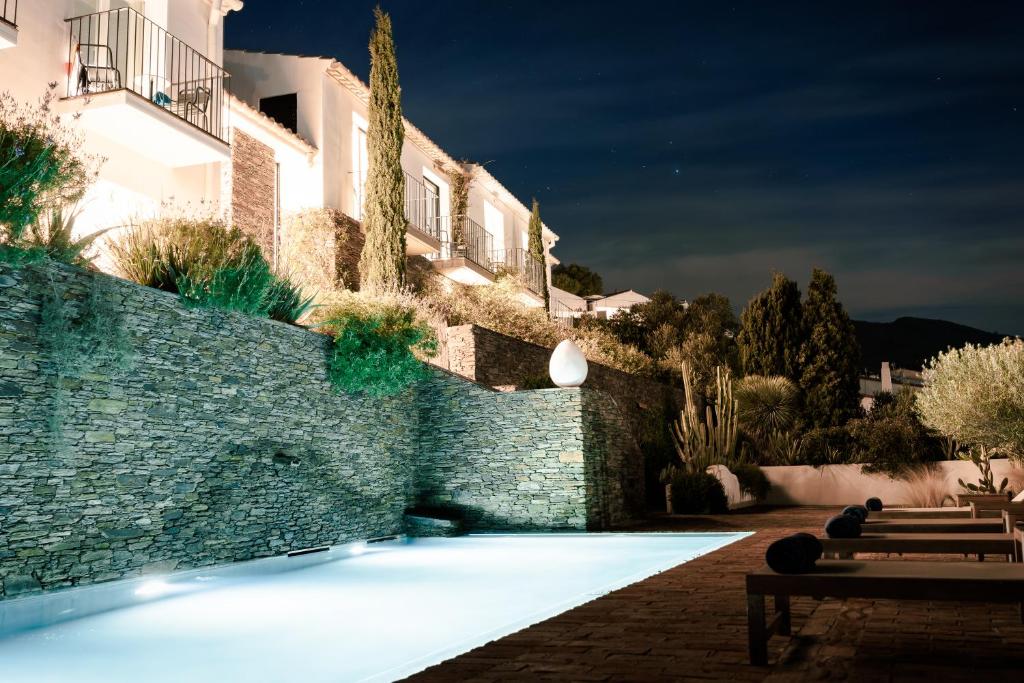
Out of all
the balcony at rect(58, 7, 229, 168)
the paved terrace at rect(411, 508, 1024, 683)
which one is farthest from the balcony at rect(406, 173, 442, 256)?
the paved terrace at rect(411, 508, 1024, 683)

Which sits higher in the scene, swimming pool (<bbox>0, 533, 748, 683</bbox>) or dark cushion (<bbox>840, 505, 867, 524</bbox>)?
dark cushion (<bbox>840, 505, 867, 524</bbox>)

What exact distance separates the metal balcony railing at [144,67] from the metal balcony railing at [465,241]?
7280mm

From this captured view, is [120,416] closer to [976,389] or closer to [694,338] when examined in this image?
[976,389]

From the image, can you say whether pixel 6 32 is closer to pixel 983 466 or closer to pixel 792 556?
pixel 792 556

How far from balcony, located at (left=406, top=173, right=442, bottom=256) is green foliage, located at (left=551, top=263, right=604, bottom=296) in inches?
926

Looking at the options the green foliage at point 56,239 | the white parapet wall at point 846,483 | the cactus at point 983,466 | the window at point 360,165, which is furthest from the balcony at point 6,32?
the white parapet wall at point 846,483

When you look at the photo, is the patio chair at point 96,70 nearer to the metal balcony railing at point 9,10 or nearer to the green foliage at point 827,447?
the metal balcony railing at point 9,10

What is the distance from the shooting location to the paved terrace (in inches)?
130

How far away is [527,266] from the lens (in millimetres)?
25281

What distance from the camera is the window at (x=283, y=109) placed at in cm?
1638

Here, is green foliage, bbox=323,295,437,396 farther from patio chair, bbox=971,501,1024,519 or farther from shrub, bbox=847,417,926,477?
shrub, bbox=847,417,926,477

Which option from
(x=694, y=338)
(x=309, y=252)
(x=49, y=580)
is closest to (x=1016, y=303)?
(x=694, y=338)

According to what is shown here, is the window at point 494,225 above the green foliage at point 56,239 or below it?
above

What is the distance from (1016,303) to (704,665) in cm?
4498
